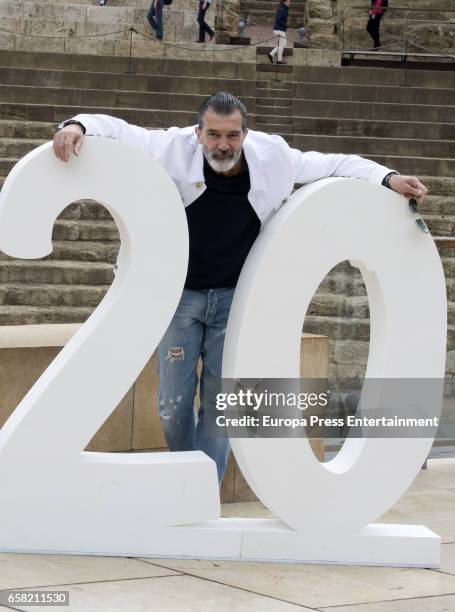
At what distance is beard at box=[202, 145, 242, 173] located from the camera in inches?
181

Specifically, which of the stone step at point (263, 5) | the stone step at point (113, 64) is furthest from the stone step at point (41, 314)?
the stone step at point (263, 5)

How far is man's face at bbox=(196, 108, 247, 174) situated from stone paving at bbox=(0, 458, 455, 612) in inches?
57.6

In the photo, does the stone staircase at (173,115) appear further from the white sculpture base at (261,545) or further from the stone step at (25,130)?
the white sculpture base at (261,545)

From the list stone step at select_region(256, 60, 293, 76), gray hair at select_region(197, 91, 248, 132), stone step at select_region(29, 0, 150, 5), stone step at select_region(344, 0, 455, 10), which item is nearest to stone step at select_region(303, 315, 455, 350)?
gray hair at select_region(197, 91, 248, 132)

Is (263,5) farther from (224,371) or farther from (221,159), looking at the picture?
(224,371)

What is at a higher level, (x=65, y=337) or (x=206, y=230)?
(x=206, y=230)

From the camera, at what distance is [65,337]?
5734 millimetres

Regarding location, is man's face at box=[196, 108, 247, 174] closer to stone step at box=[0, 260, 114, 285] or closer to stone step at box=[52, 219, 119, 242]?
stone step at box=[0, 260, 114, 285]

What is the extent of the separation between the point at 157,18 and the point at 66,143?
17.3m

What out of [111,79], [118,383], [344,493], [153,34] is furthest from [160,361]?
[153,34]

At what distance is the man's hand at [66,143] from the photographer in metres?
4.29

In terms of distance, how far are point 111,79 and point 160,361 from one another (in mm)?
13473

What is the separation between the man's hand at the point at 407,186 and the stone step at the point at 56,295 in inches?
341

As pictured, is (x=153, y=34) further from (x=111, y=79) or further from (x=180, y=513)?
(x=180, y=513)
